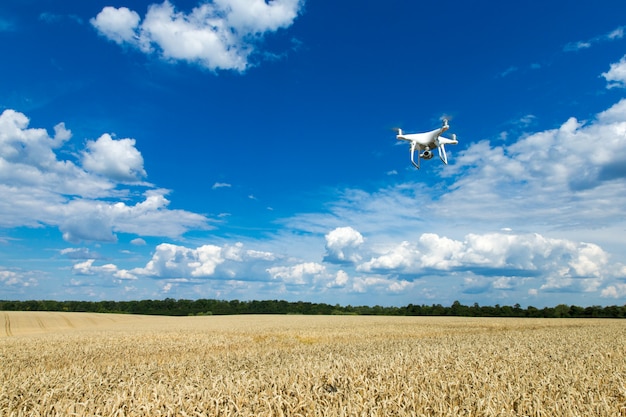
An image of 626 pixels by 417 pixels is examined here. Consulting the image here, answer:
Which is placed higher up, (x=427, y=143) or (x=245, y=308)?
(x=427, y=143)

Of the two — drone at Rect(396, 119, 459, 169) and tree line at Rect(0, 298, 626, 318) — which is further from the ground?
drone at Rect(396, 119, 459, 169)

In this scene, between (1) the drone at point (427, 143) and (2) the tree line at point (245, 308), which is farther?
(2) the tree line at point (245, 308)

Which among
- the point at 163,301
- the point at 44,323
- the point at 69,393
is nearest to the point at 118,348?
the point at 69,393

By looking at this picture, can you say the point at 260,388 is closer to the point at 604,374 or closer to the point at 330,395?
the point at 330,395

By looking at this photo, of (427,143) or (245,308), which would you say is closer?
(427,143)

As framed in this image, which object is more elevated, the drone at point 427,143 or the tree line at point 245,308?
the drone at point 427,143

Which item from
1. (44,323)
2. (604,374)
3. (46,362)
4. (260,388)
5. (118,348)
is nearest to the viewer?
(260,388)

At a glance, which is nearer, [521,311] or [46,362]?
[46,362]

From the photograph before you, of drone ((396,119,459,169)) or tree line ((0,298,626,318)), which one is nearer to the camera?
drone ((396,119,459,169))
